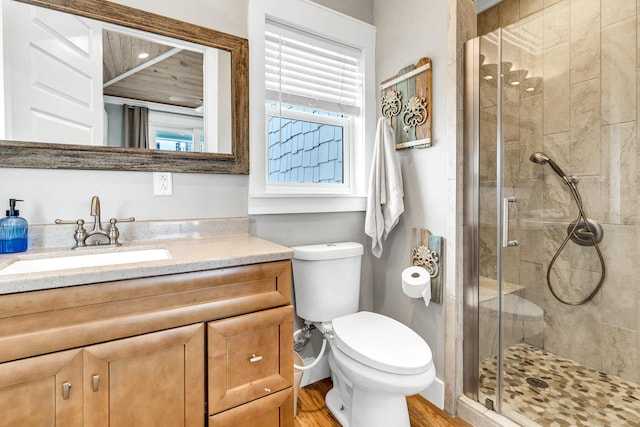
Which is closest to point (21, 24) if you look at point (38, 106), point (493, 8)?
point (38, 106)

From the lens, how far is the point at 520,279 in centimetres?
157

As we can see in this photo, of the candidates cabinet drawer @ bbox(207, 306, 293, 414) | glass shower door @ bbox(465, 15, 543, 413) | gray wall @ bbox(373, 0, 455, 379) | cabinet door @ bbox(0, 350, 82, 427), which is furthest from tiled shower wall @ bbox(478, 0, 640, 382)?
cabinet door @ bbox(0, 350, 82, 427)

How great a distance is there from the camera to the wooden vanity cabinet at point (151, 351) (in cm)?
78

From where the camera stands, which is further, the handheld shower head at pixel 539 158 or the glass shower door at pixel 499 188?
the handheld shower head at pixel 539 158

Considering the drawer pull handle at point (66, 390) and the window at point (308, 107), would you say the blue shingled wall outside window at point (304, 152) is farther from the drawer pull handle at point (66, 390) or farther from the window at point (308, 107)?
the drawer pull handle at point (66, 390)

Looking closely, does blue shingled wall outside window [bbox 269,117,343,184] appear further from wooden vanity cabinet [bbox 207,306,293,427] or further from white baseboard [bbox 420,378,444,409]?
white baseboard [bbox 420,378,444,409]

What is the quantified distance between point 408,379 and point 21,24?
1.99 metres

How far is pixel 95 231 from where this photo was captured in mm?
1248

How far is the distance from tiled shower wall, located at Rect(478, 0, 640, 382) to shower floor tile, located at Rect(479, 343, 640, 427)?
0.22 feet

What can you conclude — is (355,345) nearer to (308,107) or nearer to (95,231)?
(95,231)

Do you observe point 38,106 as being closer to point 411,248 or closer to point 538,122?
point 411,248

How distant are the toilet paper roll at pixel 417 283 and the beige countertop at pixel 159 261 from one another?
29.0 inches

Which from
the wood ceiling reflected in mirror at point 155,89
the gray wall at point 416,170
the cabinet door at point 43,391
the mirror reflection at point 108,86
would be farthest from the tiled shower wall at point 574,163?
the cabinet door at point 43,391

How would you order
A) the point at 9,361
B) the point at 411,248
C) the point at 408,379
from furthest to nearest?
the point at 411,248
the point at 408,379
the point at 9,361
